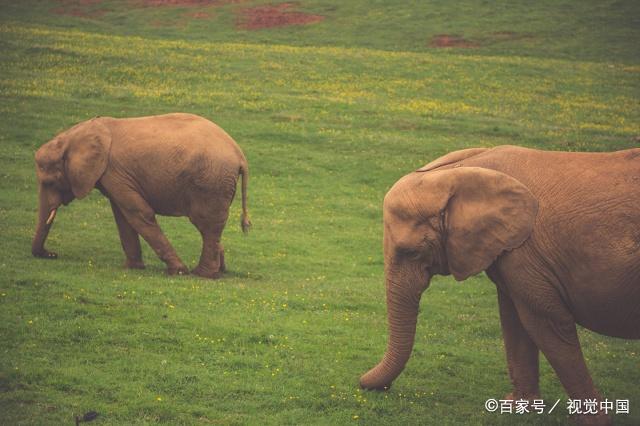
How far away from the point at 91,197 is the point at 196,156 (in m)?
10.1

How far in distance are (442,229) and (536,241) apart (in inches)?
55.0

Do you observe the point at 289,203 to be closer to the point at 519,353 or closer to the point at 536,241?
the point at 519,353

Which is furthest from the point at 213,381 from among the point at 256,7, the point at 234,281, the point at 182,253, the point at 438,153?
the point at 256,7

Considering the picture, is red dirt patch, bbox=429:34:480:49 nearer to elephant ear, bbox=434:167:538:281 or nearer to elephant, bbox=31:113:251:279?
elephant, bbox=31:113:251:279

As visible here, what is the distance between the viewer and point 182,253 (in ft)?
78.5

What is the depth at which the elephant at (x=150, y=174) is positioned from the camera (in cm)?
2078

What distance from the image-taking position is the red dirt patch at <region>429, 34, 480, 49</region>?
6244 cm

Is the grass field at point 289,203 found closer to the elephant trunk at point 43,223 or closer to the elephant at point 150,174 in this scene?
the elephant trunk at point 43,223

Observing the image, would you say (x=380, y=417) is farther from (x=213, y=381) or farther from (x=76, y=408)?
(x=76, y=408)

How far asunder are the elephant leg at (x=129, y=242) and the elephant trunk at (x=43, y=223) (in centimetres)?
159

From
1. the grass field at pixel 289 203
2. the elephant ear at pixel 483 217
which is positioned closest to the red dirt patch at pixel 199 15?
the grass field at pixel 289 203

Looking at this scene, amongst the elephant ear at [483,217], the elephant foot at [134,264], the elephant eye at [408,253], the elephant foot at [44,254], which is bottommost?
the elephant foot at [134,264]

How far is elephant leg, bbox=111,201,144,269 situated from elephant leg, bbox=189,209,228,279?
1.47 metres

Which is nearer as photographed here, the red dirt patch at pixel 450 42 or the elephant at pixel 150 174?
the elephant at pixel 150 174
